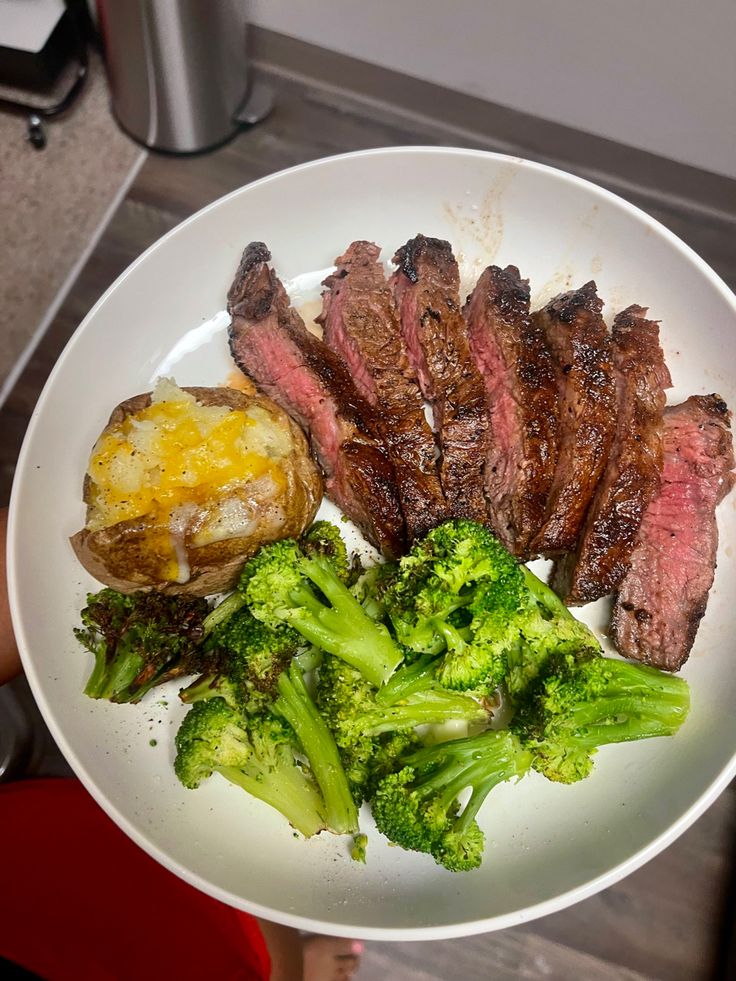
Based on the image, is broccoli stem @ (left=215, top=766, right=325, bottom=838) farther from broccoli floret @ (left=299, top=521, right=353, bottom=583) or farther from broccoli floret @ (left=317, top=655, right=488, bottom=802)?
broccoli floret @ (left=299, top=521, right=353, bottom=583)

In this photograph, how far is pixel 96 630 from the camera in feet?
6.24

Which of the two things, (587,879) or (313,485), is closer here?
(587,879)

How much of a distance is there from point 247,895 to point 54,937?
2.15 ft

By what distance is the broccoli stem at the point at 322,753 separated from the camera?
71.8 inches

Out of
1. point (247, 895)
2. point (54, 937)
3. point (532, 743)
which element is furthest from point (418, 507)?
point (54, 937)

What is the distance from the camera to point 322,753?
1.83 meters

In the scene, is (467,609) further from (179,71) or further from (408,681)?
(179,71)

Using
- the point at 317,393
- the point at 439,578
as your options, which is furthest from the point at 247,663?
the point at 317,393

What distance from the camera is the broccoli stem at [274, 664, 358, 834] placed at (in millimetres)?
1823

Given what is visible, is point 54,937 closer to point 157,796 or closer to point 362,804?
point 157,796

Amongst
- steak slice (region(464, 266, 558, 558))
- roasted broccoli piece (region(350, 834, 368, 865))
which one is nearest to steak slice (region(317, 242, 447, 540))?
steak slice (region(464, 266, 558, 558))

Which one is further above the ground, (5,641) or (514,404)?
(514,404)

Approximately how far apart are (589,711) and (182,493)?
1071 mm

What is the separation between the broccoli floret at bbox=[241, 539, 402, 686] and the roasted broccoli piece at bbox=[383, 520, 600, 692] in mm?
69
